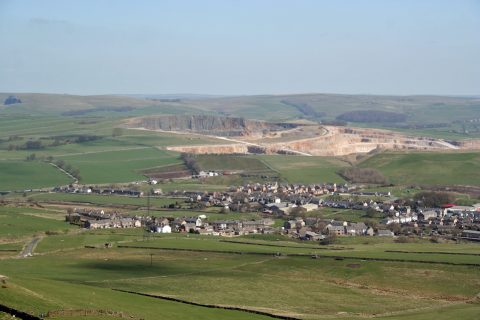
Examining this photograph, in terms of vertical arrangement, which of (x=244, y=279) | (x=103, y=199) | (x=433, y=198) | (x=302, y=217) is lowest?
(x=103, y=199)

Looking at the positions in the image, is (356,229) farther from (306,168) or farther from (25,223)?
(306,168)

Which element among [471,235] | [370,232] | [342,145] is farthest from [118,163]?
[471,235]

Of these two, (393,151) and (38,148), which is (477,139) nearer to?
(393,151)

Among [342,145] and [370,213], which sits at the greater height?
[342,145]

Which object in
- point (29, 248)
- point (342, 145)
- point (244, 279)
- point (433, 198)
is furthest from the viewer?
point (342, 145)

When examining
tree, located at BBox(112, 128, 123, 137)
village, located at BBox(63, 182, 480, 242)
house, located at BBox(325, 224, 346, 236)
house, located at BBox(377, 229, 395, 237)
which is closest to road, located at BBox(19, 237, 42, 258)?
village, located at BBox(63, 182, 480, 242)

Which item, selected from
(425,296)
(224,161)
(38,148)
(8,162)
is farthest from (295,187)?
(425,296)

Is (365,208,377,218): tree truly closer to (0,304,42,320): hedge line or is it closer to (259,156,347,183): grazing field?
(259,156,347,183): grazing field
